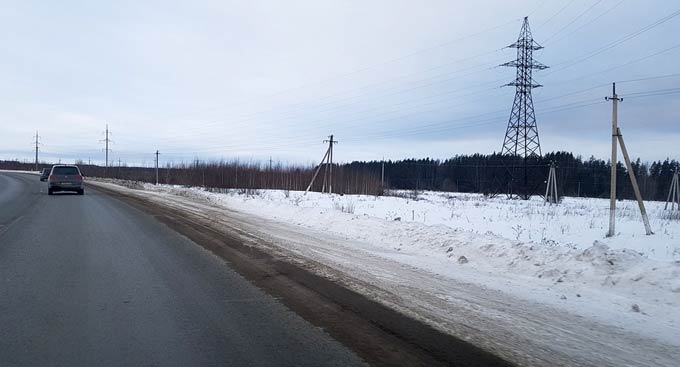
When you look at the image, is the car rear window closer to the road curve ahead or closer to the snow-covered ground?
the snow-covered ground

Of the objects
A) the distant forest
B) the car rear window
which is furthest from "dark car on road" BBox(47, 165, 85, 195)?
the distant forest

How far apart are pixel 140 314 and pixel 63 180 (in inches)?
1207

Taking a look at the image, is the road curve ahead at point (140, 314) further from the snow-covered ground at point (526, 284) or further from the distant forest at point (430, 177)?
the distant forest at point (430, 177)

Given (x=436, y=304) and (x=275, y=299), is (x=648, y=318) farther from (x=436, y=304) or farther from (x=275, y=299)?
(x=275, y=299)

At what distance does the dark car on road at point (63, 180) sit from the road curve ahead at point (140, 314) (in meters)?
23.9

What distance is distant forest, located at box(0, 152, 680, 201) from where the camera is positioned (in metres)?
50.4

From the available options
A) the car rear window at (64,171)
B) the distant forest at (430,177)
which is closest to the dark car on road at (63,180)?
the car rear window at (64,171)

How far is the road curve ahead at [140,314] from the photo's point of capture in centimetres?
458

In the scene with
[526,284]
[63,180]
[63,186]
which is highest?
[63,180]

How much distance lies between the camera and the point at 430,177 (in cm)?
9656

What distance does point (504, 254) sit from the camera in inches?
425

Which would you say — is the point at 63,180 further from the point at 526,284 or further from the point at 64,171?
the point at 526,284

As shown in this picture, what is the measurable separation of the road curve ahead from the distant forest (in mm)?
37952

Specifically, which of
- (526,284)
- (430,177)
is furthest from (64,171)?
(430,177)
